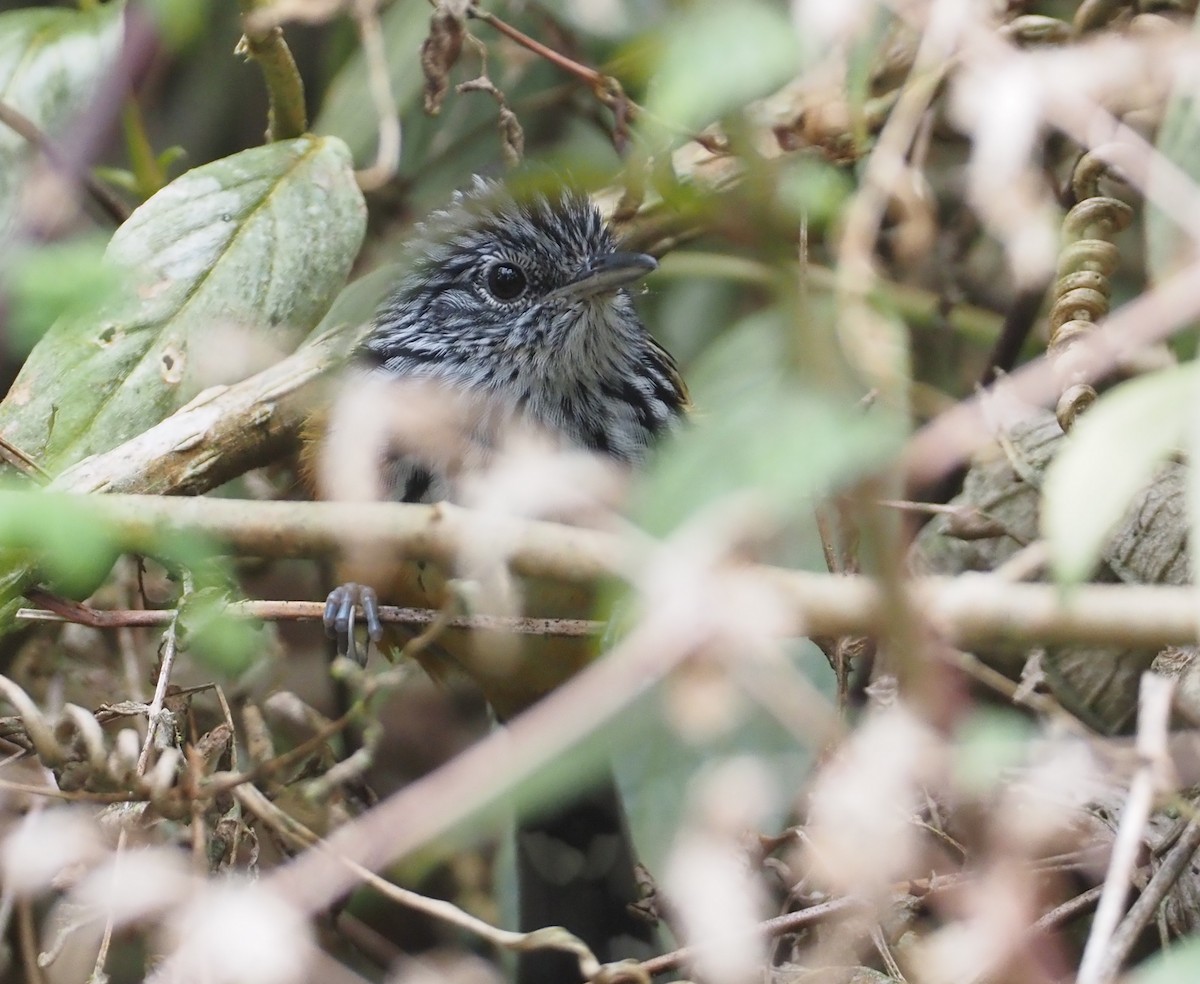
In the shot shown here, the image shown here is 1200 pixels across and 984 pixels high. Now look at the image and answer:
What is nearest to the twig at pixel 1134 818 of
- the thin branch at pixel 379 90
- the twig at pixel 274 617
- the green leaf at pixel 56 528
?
the twig at pixel 274 617

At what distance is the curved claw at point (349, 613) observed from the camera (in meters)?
3.21

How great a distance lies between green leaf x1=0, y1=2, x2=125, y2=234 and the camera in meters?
3.37

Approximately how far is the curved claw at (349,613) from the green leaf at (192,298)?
0.54 metres

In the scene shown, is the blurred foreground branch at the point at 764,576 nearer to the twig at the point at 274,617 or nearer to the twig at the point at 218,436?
the twig at the point at 274,617

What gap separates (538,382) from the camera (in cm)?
389

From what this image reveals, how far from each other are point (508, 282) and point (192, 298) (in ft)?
3.81

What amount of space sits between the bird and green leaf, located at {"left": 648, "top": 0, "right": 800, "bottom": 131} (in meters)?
1.96

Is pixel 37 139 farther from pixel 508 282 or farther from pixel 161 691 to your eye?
pixel 161 691

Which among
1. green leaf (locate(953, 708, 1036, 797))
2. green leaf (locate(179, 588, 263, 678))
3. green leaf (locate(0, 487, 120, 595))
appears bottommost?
green leaf (locate(179, 588, 263, 678))

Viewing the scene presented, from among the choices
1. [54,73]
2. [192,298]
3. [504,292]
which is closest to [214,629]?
[192,298]

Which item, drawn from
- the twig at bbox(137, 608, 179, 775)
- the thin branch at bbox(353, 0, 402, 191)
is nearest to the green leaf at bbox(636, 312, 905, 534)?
the twig at bbox(137, 608, 179, 775)

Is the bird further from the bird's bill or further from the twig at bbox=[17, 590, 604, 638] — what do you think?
the twig at bbox=[17, 590, 604, 638]

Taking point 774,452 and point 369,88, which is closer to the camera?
point 774,452

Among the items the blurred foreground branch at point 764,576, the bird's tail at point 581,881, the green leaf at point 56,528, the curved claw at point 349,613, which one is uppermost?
the green leaf at point 56,528
